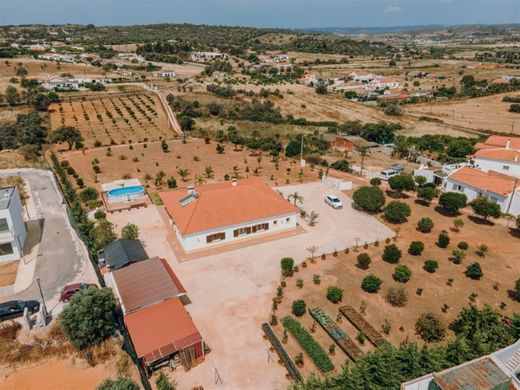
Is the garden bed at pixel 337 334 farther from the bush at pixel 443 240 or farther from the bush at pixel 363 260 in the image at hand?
the bush at pixel 443 240

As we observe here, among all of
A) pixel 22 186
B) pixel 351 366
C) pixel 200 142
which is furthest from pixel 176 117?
pixel 351 366

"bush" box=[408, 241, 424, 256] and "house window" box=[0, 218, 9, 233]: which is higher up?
"house window" box=[0, 218, 9, 233]

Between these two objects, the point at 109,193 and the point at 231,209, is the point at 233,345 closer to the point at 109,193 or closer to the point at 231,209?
the point at 231,209

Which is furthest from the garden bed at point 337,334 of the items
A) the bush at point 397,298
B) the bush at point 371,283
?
the bush at point 397,298

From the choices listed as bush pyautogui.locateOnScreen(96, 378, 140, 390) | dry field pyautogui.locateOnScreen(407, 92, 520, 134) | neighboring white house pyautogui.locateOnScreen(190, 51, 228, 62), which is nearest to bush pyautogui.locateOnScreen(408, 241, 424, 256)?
bush pyautogui.locateOnScreen(96, 378, 140, 390)

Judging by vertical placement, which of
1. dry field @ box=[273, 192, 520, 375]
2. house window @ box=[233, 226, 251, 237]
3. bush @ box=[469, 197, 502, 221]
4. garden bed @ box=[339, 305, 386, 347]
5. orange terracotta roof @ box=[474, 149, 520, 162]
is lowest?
dry field @ box=[273, 192, 520, 375]

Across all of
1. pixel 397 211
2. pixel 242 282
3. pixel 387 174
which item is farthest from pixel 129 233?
pixel 387 174

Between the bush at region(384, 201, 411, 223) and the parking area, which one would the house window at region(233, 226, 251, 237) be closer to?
the parking area
